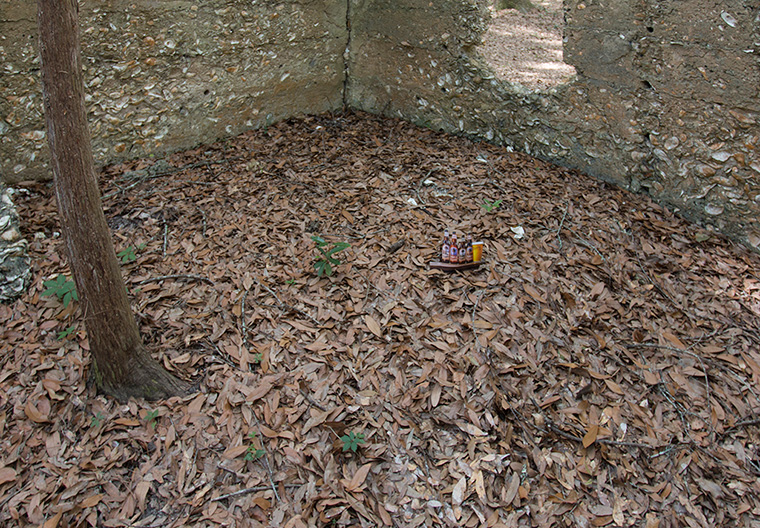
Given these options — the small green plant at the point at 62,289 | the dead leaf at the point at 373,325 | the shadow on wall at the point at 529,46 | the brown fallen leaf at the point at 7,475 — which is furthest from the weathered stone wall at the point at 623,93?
the brown fallen leaf at the point at 7,475

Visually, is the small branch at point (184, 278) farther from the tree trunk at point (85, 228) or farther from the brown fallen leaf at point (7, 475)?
the brown fallen leaf at point (7, 475)

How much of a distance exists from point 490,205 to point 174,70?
2819 millimetres

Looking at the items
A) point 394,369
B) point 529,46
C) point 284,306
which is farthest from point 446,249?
point 529,46

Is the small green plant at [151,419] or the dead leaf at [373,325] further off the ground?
the dead leaf at [373,325]

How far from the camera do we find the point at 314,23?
4.92 m

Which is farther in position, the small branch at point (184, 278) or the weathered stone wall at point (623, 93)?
the weathered stone wall at point (623, 93)

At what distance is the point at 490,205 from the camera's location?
12.6 ft

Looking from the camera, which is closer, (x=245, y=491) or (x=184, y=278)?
(x=245, y=491)

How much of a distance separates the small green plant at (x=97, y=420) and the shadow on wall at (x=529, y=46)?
401 centimetres

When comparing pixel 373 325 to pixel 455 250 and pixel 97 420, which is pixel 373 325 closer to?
pixel 455 250

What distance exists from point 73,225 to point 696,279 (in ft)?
11.7

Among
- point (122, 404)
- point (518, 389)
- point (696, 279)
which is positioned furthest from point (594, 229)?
point (122, 404)

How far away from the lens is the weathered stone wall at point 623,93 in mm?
3320

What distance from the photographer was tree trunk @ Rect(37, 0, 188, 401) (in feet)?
6.51
